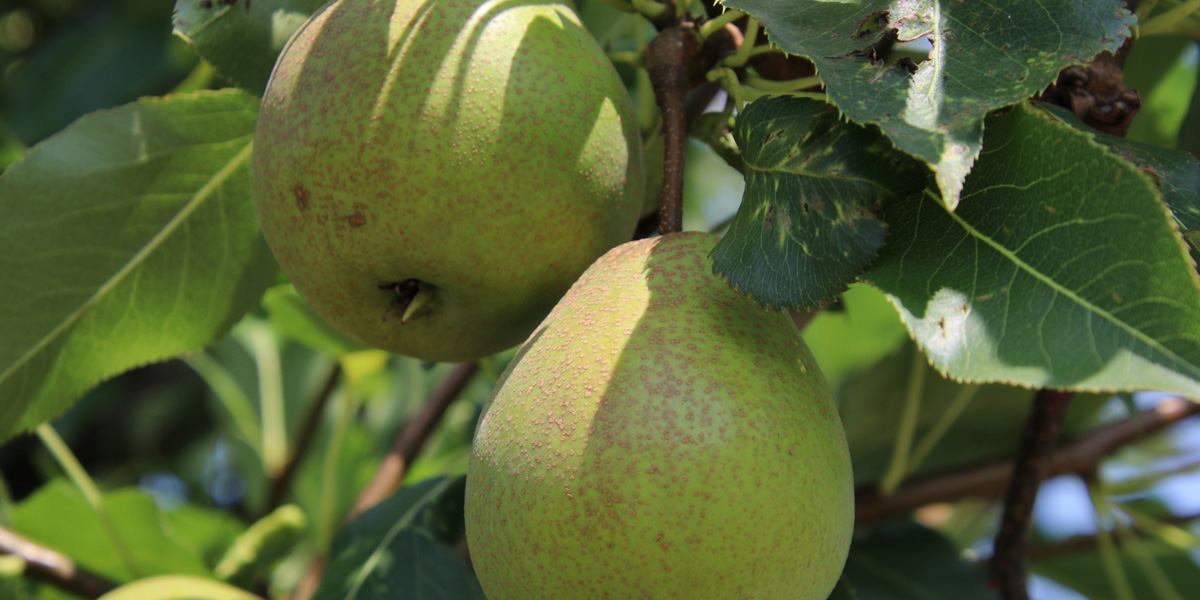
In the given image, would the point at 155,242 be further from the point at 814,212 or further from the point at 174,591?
the point at 814,212

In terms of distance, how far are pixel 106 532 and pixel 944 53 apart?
145cm

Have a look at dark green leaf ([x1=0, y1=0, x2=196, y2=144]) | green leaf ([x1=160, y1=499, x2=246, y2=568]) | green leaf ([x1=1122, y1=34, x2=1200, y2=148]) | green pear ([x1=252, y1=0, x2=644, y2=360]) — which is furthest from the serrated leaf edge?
green leaf ([x1=1122, y1=34, x2=1200, y2=148])

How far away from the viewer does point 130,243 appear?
1268mm

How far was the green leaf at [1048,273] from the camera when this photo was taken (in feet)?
2.09

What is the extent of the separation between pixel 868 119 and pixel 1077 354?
0.70 feet

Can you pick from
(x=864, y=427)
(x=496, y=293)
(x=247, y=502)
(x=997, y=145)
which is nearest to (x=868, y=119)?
(x=997, y=145)

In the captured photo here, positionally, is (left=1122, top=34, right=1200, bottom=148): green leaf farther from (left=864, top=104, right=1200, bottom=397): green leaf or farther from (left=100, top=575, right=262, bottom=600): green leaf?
(left=100, top=575, right=262, bottom=600): green leaf

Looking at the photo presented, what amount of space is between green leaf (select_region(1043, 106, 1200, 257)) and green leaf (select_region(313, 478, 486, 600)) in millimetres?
784

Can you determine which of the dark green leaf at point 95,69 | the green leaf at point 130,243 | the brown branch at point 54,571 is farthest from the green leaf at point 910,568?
the dark green leaf at point 95,69

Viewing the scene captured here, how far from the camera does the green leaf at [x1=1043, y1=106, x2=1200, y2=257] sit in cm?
80

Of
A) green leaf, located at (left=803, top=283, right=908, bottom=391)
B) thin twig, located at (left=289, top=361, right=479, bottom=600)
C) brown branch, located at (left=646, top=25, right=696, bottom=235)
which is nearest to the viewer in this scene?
brown branch, located at (left=646, top=25, right=696, bottom=235)

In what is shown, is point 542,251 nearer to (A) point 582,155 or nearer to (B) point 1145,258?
(A) point 582,155

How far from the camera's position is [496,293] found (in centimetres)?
90

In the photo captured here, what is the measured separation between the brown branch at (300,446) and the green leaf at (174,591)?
0.62 m
